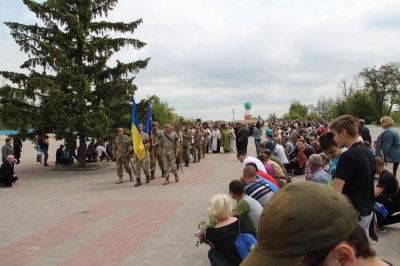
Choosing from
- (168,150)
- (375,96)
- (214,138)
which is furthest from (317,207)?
(375,96)

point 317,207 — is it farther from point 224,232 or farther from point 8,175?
point 8,175

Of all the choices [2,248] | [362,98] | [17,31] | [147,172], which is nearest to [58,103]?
[17,31]

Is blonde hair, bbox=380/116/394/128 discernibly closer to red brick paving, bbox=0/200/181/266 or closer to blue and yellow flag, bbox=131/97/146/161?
red brick paving, bbox=0/200/181/266

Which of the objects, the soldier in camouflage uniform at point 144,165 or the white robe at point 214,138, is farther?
the white robe at point 214,138

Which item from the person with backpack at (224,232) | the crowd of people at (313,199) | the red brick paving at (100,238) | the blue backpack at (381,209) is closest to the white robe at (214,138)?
the crowd of people at (313,199)

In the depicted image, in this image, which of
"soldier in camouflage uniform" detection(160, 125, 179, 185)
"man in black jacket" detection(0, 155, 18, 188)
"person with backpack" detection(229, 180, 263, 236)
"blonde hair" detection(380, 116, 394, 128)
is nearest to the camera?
A: "person with backpack" detection(229, 180, 263, 236)

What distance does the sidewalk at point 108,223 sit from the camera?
5.97 meters

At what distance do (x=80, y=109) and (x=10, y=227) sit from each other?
30.4 ft

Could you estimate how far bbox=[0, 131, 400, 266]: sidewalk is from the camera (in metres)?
5.97

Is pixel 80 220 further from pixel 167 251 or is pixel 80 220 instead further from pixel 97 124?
pixel 97 124

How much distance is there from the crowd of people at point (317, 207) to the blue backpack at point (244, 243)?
9 cm

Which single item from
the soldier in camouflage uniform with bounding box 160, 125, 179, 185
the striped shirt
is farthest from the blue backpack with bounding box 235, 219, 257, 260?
the soldier in camouflage uniform with bounding box 160, 125, 179, 185

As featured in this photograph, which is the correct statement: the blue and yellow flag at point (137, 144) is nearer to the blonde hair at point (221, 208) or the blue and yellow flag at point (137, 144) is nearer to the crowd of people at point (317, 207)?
the crowd of people at point (317, 207)

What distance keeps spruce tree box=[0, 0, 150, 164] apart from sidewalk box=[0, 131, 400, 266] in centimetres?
332
